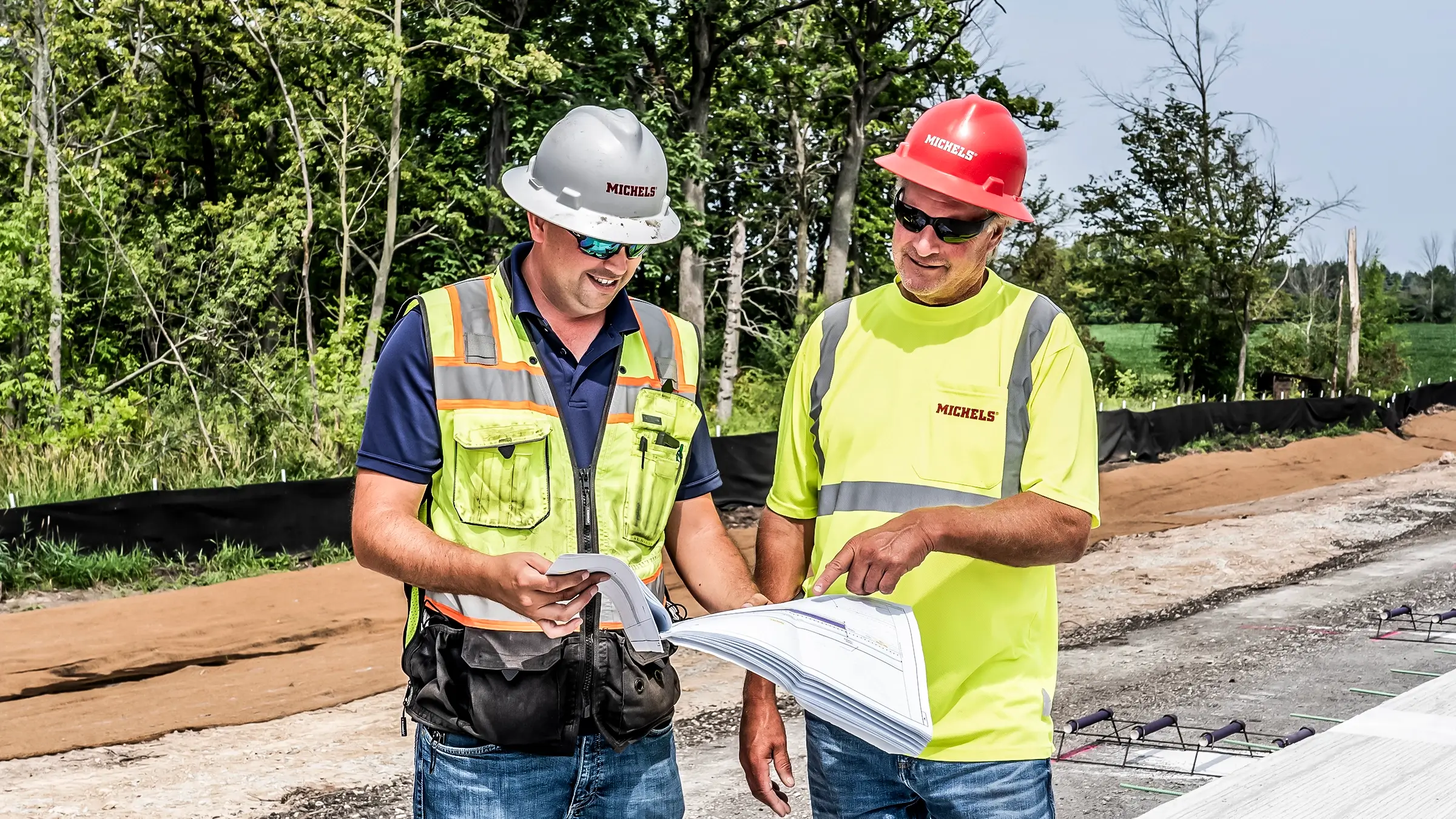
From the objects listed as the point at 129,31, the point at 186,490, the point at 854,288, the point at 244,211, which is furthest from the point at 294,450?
the point at 854,288

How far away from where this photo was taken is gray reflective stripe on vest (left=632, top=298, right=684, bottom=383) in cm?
258

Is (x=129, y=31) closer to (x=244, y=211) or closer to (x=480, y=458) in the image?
(x=244, y=211)

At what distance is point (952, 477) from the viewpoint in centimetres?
241

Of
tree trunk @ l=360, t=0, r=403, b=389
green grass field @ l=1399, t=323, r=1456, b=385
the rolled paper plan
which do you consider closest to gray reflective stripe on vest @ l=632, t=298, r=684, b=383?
the rolled paper plan

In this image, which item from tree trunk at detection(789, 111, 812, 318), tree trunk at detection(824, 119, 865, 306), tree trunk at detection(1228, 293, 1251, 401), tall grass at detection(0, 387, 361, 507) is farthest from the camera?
tree trunk at detection(1228, 293, 1251, 401)

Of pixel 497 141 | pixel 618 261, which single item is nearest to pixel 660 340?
pixel 618 261

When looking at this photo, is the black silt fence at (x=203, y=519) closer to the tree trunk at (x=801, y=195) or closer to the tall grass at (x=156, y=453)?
the tall grass at (x=156, y=453)

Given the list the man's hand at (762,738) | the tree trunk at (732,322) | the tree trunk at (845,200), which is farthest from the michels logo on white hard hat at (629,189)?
the tree trunk at (845,200)

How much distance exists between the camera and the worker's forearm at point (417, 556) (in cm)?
216

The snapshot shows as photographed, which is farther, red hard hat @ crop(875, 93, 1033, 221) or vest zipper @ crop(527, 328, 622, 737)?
red hard hat @ crop(875, 93, 1033, 221)

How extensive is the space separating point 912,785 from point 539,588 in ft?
2.59

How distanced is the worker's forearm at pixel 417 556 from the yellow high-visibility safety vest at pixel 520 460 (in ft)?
0.35

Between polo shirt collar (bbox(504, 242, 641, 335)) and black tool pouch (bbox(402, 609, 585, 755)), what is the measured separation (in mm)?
589

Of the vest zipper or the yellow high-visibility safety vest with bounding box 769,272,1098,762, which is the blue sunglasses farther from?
the yellow high-visibility safety vest with bounding box 769,272,1098,762
